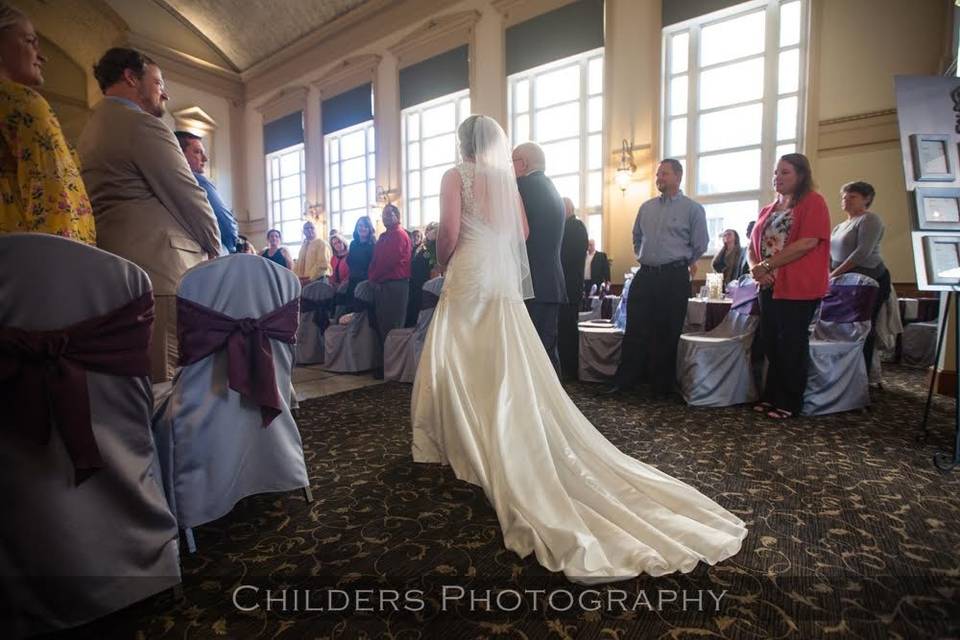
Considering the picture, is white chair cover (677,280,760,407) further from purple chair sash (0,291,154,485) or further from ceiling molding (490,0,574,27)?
ceiling molding (490,0,574,27)

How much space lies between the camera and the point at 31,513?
3.46ft

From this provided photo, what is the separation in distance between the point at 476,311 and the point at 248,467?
40.4 inches

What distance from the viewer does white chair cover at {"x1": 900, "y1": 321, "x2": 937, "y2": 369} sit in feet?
15.6

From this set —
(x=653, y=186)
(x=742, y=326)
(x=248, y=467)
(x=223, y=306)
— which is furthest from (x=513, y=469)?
(x=653, y=186)

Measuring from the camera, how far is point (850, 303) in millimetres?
3199

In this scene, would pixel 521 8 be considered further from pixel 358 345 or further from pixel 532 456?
pixel 532 456

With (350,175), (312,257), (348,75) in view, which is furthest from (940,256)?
(348,75)

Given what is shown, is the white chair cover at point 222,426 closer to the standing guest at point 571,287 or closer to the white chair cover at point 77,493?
the white chair cover at point 77,493

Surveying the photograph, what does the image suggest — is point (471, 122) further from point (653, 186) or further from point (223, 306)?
point (653, 186)

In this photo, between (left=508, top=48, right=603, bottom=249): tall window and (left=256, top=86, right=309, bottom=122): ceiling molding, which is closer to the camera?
(left=508, top=48, right=603, bottom=249): tall window

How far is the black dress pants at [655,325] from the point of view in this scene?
3.41 meters

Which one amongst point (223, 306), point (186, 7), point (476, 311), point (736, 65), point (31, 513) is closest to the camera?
point (31, 513)

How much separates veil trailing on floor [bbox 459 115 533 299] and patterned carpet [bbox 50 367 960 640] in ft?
3.03

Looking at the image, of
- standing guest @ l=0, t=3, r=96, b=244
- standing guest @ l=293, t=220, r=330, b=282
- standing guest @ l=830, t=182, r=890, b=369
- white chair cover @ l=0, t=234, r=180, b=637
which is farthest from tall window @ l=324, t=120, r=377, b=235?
white chair cover @ l=0, t=234, r=180, b=637
